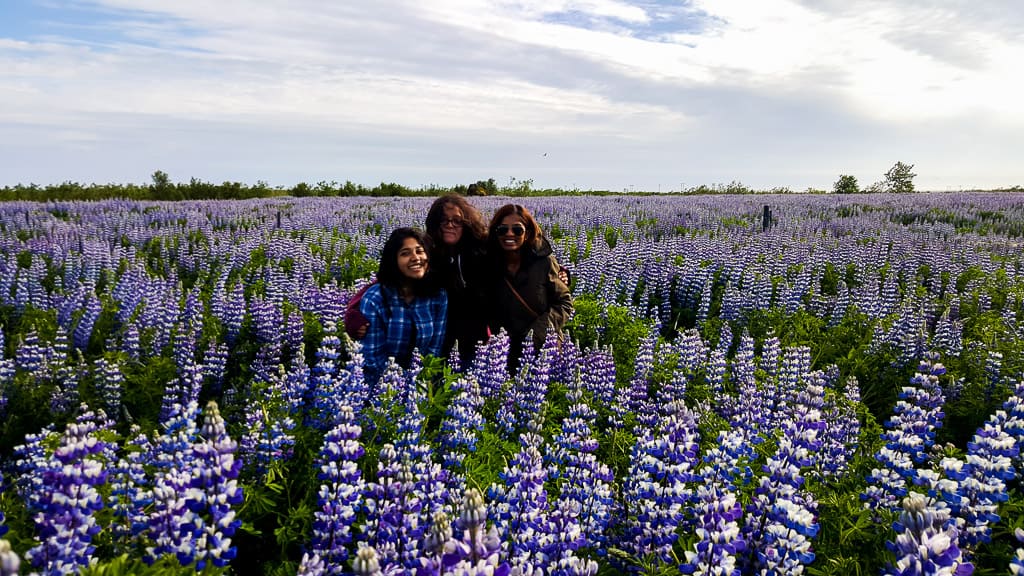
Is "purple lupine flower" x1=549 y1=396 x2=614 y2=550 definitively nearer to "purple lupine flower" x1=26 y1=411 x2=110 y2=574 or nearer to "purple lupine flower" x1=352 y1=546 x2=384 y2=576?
"purple lupine flower" x1=352 y1=546 x2=384 y2=576

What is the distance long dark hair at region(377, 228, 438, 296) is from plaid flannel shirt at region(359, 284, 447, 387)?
0.22ft

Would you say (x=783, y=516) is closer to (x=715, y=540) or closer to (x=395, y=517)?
(x=715, y=540)

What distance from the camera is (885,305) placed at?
7848 millimetres

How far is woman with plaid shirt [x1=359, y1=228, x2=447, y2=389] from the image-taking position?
5508mm

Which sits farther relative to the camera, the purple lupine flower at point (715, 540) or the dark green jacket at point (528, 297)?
the dark green jacket at point (528, 297)

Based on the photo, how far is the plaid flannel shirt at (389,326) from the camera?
554 cm

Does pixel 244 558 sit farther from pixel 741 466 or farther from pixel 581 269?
pixel 581 269

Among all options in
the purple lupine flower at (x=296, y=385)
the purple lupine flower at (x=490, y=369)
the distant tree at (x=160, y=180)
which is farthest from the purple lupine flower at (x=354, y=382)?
the distant tree at (x=160, y=180)

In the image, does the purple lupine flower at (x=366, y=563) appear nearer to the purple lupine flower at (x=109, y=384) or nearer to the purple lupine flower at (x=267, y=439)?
the purple lupine flower at (x=267, y=439)

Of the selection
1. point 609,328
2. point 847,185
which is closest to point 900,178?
point 847,185

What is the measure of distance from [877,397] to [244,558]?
19.1ft

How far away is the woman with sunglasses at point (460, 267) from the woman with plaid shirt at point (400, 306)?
0.98 ft

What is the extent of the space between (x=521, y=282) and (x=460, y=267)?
2.11ft

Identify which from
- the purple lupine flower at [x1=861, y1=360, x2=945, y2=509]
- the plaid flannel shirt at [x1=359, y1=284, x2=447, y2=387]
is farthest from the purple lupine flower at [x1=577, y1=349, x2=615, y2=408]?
the purple lupine flower at [x1=861, y1=360, x2=945, y2=509]
